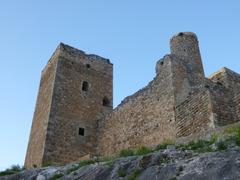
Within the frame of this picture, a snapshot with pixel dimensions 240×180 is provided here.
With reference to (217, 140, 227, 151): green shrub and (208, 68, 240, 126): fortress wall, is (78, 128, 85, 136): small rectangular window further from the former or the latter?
(217, 140, 227, 151): green shrub

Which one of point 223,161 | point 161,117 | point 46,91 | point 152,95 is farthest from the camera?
point 46,91

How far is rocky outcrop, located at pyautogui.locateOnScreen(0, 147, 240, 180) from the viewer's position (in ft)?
19.9

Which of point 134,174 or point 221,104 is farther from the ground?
point 221,104

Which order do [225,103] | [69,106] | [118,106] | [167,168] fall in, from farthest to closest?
[69,106]
[118,106]
[225,103]
[167,168]

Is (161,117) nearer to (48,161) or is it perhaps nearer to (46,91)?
(48,161)

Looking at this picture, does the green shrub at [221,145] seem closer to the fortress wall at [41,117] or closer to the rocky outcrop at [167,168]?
the rocky outcrop at [167,168]

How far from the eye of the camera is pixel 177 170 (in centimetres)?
658

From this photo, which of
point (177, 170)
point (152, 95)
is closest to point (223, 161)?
point (177, 170)

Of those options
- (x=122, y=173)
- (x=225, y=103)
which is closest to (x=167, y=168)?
(x=122, y=173)

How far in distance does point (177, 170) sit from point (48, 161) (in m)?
10.4

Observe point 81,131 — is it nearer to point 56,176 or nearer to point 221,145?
point 56,176

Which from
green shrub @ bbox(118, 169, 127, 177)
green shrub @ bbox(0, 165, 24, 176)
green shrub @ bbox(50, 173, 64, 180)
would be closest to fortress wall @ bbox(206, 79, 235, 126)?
green shrub @ bbox(118, 169, 127, 177)

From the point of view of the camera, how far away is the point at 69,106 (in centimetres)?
1828

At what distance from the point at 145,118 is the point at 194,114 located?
301 centimetres
